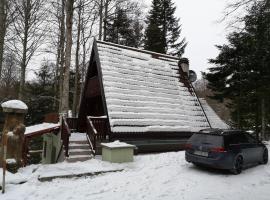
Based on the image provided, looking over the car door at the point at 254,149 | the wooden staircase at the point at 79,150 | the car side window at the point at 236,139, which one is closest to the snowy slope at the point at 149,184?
the car door at the point at 254,149

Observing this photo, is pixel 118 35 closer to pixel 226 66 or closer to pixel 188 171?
pixel 226 66

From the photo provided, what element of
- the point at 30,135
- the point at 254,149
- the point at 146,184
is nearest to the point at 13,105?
the point at 30,135

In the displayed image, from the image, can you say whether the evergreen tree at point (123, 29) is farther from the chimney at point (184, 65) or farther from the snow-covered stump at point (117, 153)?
the snow-covered stump at point (117, 153)

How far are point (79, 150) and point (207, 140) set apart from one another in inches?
228

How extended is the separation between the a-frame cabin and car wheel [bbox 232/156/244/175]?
4.98 m

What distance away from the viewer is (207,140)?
Result: 959 centimetres

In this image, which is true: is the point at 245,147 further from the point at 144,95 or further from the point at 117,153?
the point at 144,95

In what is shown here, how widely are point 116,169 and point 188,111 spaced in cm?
761

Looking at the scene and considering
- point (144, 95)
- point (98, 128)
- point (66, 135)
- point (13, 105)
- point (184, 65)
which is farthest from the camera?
point (184, 65)

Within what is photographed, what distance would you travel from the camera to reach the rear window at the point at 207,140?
30.3ft

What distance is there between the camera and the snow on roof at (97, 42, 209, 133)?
13.3 metres

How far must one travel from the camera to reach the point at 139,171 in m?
9.73

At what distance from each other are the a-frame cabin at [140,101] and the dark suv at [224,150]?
3842 millimetres

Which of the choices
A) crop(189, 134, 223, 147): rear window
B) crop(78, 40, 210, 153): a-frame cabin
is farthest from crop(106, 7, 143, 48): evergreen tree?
crop(189, 134, 223, 147): rear window
